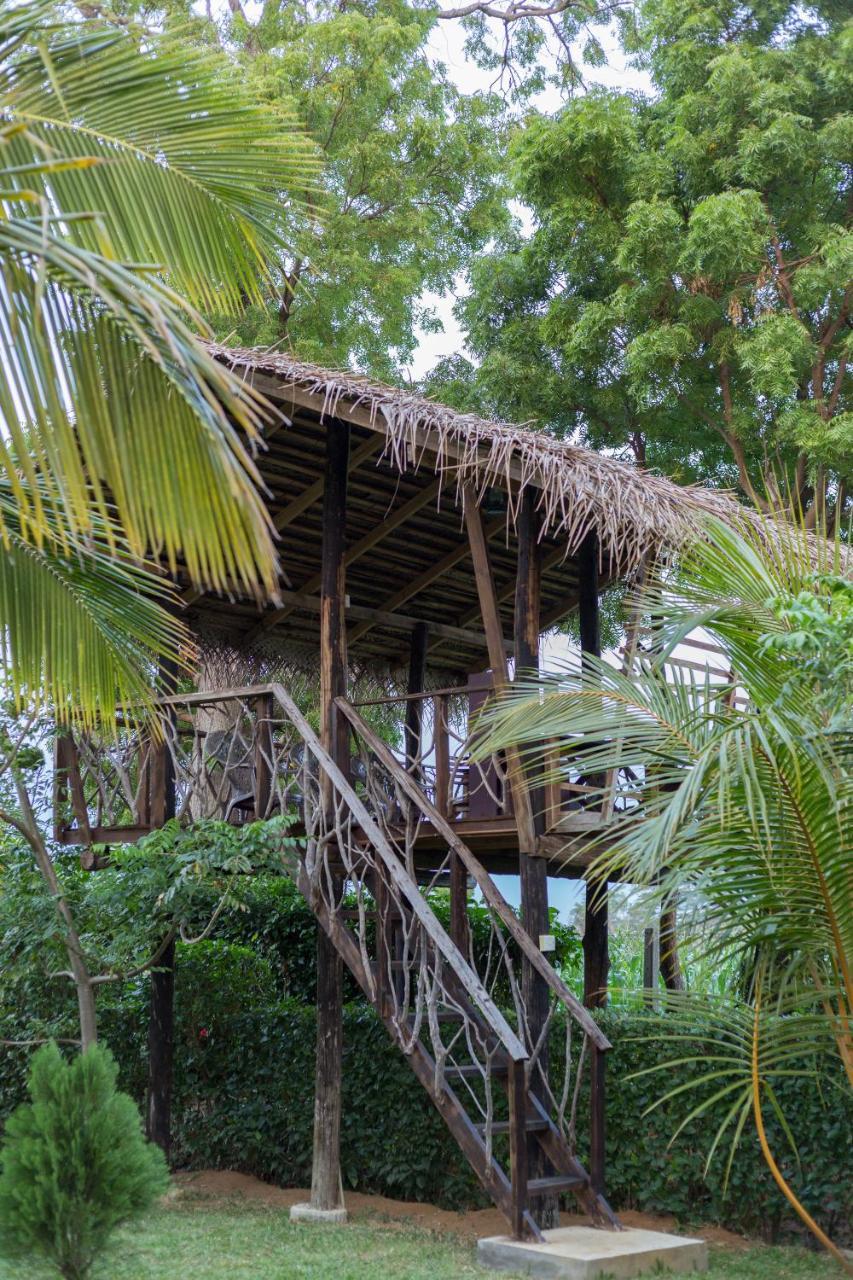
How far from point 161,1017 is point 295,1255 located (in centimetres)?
262

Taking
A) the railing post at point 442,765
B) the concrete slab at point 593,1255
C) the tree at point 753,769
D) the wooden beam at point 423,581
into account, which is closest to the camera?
the tree at point 753,769

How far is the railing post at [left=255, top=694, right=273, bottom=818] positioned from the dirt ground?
254 cm

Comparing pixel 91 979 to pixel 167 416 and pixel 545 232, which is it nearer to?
pixel 167 416

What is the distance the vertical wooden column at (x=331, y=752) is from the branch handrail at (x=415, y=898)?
0.81ft

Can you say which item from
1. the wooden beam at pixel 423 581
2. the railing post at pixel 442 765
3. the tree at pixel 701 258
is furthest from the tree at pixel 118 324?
the tree at pixel 701 258

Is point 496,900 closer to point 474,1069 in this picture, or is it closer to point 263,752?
point 474,1069

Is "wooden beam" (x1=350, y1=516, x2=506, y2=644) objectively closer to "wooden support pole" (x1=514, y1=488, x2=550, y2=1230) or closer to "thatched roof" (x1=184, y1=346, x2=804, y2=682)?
"thatched roof" (x1=184, y1=346, x2=804, y2=682)

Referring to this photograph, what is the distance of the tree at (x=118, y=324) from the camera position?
8.13ft

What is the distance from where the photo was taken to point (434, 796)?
8250 millimetres

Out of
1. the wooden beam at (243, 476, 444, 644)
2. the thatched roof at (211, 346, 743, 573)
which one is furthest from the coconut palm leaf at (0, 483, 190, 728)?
the wooden beam at (243, 476, 444, 644)

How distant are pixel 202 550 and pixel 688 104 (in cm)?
1212

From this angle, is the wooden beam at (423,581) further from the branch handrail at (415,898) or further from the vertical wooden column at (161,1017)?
the branch handrail at (415,898)

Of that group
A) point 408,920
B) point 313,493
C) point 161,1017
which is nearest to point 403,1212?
point 408,920

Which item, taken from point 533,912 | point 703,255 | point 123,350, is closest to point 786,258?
point 703,255
